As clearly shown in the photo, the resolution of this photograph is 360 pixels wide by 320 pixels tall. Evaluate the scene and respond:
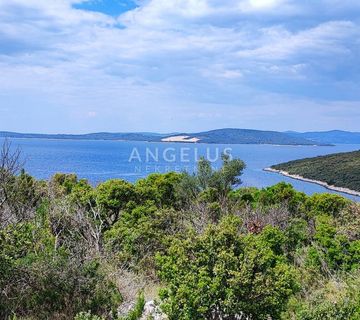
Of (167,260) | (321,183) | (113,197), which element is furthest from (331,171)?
(167,260)

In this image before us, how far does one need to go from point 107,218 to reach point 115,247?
8.80 feet

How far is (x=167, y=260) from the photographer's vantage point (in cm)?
602

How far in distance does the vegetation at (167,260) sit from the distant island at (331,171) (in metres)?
53.6

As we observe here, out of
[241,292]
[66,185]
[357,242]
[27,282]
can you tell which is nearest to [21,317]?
[27,282]

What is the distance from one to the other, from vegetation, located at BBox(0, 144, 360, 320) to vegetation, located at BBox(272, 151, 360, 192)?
56.3 metres

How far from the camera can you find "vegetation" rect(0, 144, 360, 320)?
18.2ft

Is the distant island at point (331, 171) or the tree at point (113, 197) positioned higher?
the tree at point (113, 197)

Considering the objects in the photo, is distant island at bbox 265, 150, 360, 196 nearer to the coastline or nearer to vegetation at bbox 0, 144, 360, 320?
the coastline

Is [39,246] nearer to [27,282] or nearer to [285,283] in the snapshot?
[27,282]

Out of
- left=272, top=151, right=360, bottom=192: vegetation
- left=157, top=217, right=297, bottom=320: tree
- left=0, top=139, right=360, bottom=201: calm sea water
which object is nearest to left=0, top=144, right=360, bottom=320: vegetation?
left=157, top=217, right=297, bottom=320: tree

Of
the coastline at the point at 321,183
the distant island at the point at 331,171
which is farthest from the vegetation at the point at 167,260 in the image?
the distant island at the point at 331,171

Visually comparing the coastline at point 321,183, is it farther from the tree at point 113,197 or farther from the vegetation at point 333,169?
the tree at point 113,197

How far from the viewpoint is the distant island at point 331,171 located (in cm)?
6700

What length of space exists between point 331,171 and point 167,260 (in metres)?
74.0
